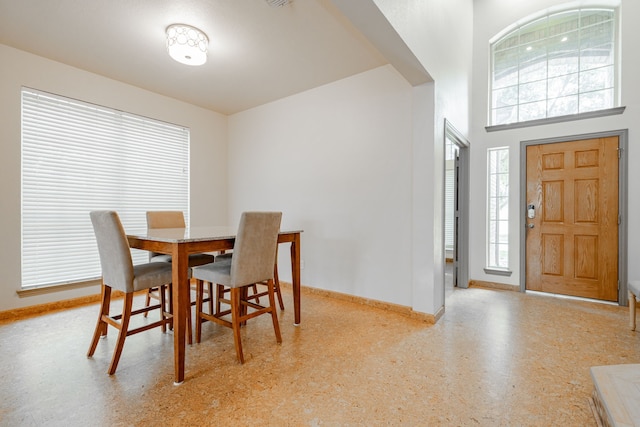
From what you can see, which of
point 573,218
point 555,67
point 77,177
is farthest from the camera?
point 555,67

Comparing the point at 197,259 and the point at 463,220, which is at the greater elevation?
the point at 463,220

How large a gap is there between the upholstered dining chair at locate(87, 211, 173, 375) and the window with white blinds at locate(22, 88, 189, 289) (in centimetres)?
165

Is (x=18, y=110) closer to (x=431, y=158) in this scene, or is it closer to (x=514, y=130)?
(x=431, y=158)

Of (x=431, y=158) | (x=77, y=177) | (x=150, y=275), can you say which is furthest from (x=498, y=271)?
(x=77, y=177)

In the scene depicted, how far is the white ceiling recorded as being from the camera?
220 cm

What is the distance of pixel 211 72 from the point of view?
3205 mm

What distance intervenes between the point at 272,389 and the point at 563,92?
14.4ft

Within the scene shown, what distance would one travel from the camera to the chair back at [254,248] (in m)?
1.93

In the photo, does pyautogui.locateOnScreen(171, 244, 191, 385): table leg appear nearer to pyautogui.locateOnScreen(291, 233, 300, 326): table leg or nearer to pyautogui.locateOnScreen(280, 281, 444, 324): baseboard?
pyautogui.locateOnScreen(291, 233, 300, 326): table leg

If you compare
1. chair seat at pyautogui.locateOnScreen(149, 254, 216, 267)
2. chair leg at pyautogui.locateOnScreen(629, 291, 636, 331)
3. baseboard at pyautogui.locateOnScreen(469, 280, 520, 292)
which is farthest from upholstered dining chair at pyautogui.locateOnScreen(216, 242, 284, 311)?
chair leg at pyautogui.locateOnScreen(629, 291, 636, 331)

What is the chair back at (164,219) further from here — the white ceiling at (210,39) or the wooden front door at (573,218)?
the wooden front door at (573,218)

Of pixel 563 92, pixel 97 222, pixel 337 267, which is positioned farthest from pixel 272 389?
pixel 563 92

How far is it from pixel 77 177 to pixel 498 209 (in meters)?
5.14

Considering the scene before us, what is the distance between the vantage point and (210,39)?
2594 millimetres
